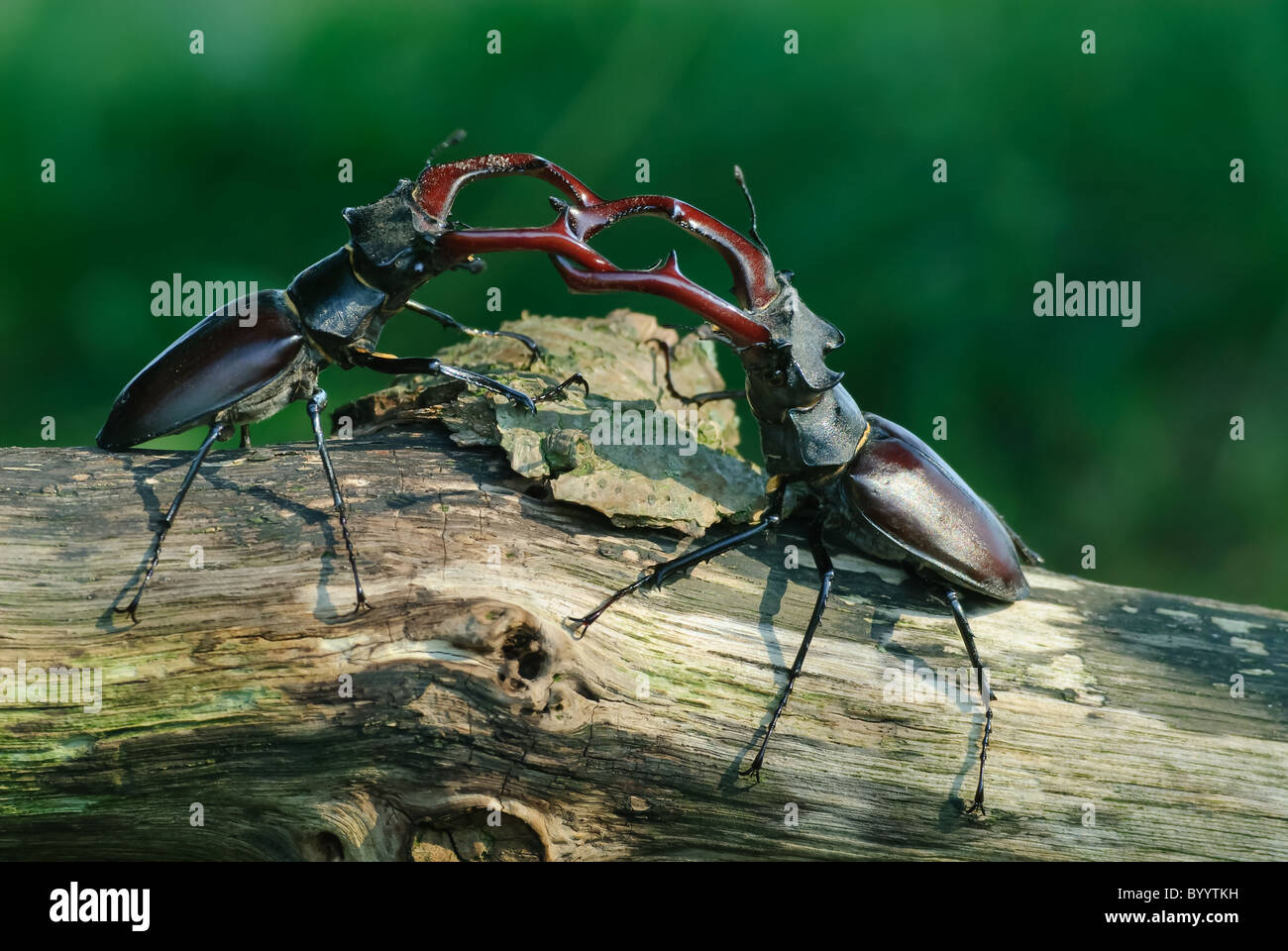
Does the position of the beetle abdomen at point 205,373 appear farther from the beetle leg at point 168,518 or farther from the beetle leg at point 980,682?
the beetle leg at point 980,682

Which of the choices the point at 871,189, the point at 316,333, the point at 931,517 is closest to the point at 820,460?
the point at 931,517

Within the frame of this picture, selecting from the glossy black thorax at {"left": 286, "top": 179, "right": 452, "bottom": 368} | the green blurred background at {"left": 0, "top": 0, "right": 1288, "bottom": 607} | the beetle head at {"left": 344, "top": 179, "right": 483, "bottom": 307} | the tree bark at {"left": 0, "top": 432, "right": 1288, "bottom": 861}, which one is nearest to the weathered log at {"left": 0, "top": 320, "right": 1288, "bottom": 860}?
the tree bark at {"left": 0, "top": 432, "right": 1288, "bottom": 861}

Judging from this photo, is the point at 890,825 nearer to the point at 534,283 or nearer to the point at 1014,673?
the point at 1014,673

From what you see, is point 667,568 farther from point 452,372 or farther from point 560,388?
point 452,372

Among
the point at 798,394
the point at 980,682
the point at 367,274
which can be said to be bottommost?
the point at 980,682

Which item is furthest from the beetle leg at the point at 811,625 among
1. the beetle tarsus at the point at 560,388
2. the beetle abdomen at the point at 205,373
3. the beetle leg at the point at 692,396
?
the beetle abdomen at the point at 205,373

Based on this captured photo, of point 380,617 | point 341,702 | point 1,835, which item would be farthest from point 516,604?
point 1,835

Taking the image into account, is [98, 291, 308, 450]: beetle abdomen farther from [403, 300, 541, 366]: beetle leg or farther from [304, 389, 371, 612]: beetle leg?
[403, 300, 541, 366]: beetle leg
